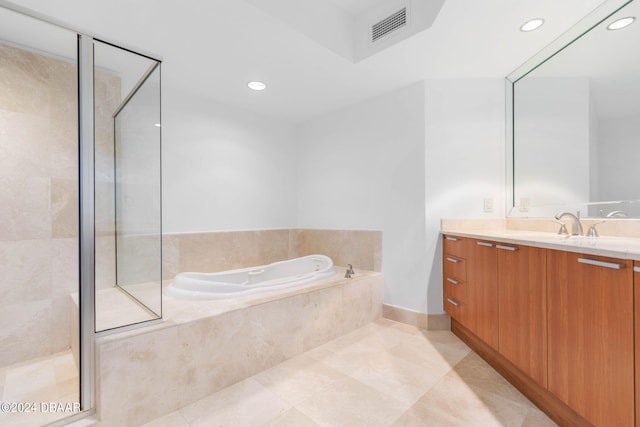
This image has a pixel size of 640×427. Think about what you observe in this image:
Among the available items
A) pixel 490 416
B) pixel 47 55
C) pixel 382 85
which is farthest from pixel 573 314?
pixel 47 55

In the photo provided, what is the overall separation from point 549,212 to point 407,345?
1439 mm

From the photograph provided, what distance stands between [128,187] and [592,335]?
260cm

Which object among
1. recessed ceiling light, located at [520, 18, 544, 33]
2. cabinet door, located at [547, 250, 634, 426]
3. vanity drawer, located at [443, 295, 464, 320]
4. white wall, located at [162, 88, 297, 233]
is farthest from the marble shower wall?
recessed ceiling light, located at [520, 18, 544, 33]

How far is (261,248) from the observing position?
3096 millimetres

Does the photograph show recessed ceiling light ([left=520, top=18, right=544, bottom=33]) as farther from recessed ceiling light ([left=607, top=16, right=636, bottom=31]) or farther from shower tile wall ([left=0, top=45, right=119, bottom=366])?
shower tile wall ([left=0, top=45, right=119, bottom=366])

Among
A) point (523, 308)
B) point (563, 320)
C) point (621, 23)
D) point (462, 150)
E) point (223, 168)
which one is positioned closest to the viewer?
point (563, 320)

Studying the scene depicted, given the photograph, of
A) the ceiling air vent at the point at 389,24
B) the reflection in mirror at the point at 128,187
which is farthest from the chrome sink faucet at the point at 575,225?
the reflection in mirror at the point at 128,187

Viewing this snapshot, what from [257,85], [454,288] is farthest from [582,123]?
[257,85]

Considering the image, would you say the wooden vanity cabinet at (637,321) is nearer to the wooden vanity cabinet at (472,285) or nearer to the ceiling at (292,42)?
the wooden vanity cabinet at (472,285)

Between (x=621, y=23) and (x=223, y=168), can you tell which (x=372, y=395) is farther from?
(x=621, y=23)

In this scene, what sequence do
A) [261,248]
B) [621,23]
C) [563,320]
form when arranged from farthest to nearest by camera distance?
[261,248]
[621,23]
[563,320]

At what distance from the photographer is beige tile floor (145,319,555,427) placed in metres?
1.34

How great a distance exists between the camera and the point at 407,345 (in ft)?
6.93

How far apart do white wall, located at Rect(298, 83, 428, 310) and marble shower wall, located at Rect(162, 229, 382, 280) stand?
117 millimetres
